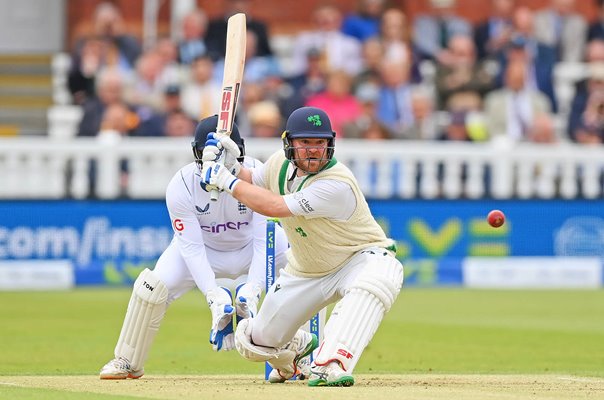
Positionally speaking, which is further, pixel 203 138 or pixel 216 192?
pixel 203 138

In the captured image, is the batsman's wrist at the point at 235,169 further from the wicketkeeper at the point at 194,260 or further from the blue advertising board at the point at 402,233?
the blue advertising board at the point at 402,233

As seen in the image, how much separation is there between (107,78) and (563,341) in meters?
6.83

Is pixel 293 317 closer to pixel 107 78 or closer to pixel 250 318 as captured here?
pixel 250 318

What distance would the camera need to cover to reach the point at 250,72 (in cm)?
1767

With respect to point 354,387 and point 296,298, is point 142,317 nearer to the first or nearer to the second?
point 296,298

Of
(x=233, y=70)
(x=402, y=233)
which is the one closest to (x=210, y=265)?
(x=233, y=70)

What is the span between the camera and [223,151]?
8.33 m

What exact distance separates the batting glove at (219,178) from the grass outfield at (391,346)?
1.06 metres

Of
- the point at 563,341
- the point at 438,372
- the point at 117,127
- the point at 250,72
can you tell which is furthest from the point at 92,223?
the point at 438,372

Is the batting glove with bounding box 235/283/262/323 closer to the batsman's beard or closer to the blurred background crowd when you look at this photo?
the batsman's beard

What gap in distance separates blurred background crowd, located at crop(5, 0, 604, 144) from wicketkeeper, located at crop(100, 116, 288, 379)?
7.63 m

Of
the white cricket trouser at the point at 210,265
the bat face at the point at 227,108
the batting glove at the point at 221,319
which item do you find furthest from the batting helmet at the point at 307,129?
the white cricket trouser at the point at 210,265

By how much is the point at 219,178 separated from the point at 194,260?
94cm

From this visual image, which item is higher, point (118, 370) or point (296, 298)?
point (296, 298)
